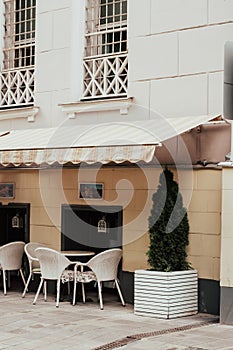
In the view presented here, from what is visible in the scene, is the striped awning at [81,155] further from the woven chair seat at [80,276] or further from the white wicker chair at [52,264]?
the woven chair seat at [80,276]

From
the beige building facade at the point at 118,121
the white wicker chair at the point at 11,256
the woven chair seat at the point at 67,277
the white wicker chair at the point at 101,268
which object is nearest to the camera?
the beige building facade at the point at 118,121

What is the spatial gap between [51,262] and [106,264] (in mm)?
1025

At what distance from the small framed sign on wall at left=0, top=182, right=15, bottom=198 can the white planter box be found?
168 inches

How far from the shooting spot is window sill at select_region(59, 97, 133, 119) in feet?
40.5

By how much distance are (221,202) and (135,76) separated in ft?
9.80

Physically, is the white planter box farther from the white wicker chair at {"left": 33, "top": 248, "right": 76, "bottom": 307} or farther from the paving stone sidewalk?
the white wicker chair at {"left": 33, "top": 248, "right": 76, "bottom": 307}

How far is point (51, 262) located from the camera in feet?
39.8

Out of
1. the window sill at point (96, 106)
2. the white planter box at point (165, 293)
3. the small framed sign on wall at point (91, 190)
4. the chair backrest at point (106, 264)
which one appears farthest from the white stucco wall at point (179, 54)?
the white planter box at point (165, 293)

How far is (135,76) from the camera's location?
40.5 feet

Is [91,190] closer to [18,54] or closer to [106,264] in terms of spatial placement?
[106,264]

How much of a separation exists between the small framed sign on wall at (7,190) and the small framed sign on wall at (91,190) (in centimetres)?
194

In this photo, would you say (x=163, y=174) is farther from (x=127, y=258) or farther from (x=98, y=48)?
(x=98, y=48)

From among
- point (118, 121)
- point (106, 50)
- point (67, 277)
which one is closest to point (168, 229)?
point (67, 277)

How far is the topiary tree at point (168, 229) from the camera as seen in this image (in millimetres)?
11172
